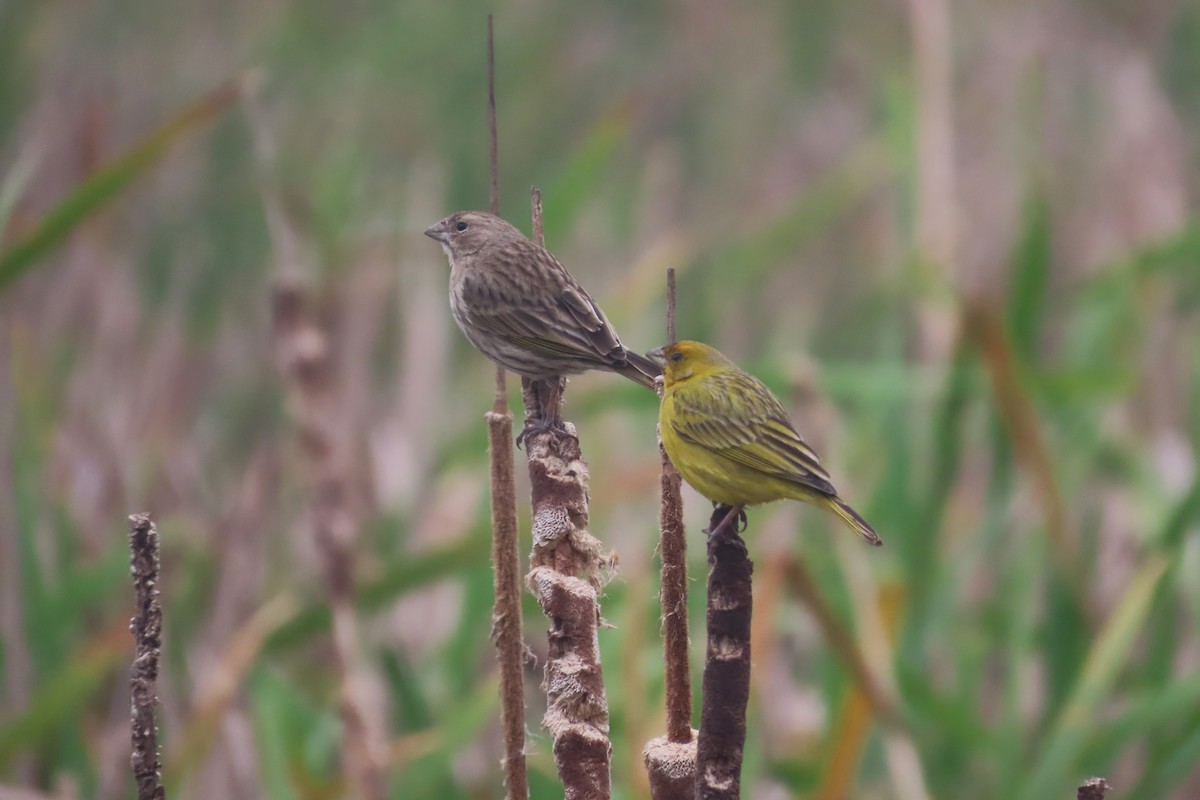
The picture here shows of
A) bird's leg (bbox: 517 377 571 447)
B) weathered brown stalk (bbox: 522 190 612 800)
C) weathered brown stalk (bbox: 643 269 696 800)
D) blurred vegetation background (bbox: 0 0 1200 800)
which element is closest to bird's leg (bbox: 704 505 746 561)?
weathered brown stalk (bbox: 643 269 696 800)

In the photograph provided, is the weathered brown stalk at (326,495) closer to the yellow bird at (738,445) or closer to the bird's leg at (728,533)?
the yellow bird at (738,445)

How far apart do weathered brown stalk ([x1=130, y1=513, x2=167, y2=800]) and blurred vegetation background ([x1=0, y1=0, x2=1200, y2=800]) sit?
1.28 meters

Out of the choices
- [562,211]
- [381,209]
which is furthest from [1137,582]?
[381,209]

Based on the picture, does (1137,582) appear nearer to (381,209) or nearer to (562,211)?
(562,211)

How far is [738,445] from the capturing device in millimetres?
2863

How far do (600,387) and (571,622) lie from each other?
12.7ft

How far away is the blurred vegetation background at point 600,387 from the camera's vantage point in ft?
15.1

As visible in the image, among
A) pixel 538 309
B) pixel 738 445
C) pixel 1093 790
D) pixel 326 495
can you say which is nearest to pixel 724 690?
pixel 1093 790

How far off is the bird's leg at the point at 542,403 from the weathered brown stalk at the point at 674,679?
36 centimetres

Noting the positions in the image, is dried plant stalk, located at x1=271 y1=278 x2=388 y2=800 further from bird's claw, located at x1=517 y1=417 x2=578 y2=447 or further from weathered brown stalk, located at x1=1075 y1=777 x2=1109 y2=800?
weathered brown stalk, located at x1=1075 y1=777 x2=1109 y2=800

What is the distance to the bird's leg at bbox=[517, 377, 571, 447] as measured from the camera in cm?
258

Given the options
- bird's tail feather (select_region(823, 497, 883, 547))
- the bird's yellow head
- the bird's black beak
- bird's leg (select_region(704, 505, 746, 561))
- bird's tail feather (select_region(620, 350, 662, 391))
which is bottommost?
bird's leg (select_region(704, 505, 746, 561))

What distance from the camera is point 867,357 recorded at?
8.55m

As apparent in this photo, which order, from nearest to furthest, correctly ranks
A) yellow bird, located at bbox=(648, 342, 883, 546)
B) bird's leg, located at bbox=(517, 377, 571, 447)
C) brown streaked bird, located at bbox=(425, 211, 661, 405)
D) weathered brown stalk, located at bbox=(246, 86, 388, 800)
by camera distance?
1. bird's leg, located at bbox=(517, 377, 571, 447)
2. yellow bird, located at bbox=(648, 342, 883, 546)
3. weathered brown stalk, located at bbox=(246, 86, 388, 800)
4. brown streaked bird, located at bbox=(425, 211, 661, 405)
